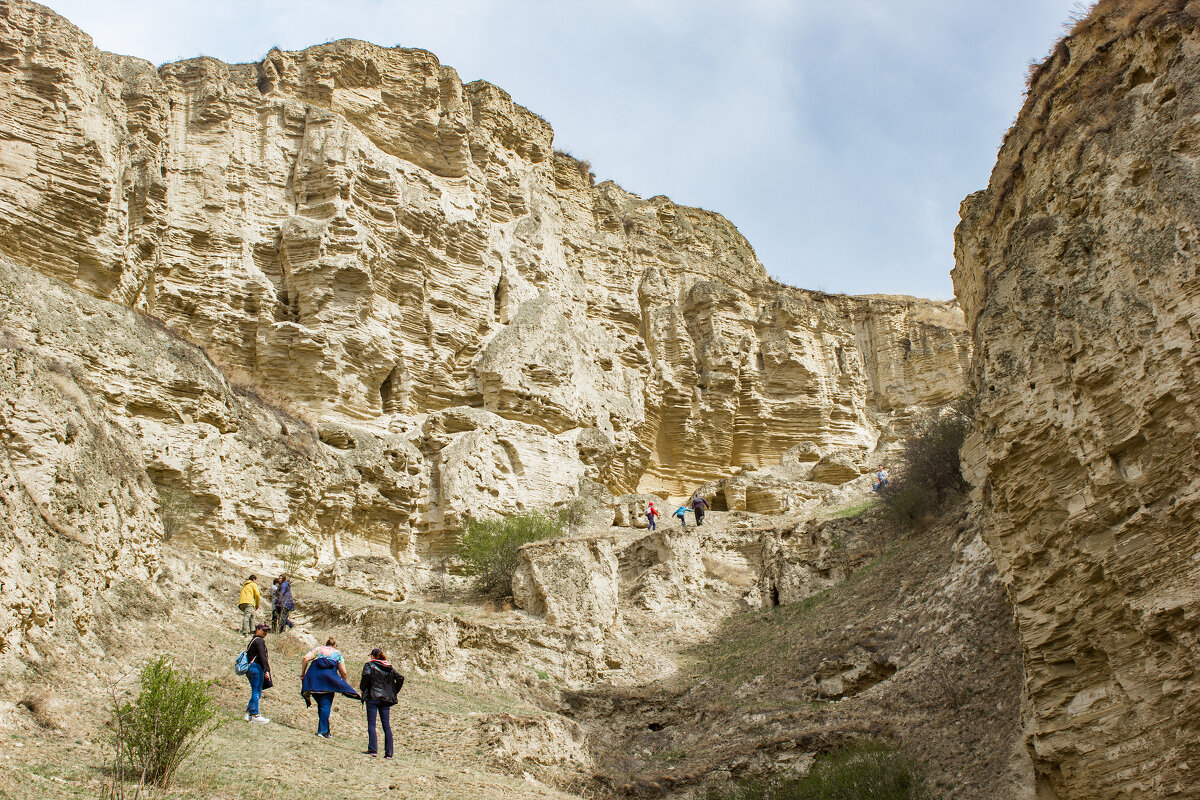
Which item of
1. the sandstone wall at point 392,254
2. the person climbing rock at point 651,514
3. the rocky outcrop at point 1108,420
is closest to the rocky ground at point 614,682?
the rocky outcrop at point 1108,420

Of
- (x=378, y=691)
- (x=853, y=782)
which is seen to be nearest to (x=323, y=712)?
(x=378, y=691)

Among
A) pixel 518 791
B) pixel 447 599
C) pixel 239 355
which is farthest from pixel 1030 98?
pixel 239 355

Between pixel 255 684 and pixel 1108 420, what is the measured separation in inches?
364

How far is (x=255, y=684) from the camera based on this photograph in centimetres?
1051

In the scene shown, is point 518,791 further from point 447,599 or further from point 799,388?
point 799,388

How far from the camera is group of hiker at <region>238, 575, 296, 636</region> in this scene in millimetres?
13867

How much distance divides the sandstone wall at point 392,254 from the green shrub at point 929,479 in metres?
10.5

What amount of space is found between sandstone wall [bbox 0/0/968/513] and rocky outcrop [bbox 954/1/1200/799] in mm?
16721

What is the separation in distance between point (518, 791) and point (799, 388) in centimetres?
3034

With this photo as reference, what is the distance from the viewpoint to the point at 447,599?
65.3 ft

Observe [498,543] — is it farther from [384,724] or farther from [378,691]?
[378,691]

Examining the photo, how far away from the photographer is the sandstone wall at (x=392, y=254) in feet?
78.1

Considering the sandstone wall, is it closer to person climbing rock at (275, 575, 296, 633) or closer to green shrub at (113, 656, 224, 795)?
person climbing rock at (275, 575, 296, 633)

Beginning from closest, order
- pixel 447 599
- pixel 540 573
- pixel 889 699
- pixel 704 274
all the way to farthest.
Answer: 1. pixel 889 699
2. pixel 540 573
3. pixel 447 599
4. pixel 704 274
